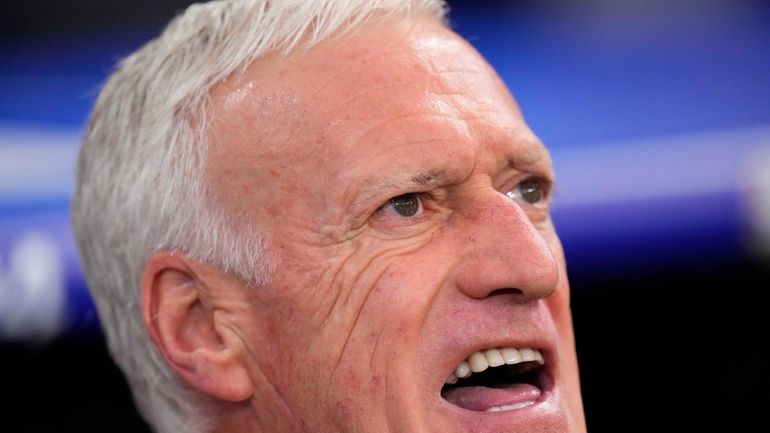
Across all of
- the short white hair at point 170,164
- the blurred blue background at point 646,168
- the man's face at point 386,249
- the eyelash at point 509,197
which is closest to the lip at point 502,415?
the man's face at point 386,249

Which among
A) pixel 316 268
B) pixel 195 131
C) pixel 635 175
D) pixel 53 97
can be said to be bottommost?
pixel 316 268

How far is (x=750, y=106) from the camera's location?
329 centimetres

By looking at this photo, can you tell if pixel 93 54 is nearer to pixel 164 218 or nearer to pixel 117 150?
pixel 117 150

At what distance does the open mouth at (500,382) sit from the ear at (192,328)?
1.27 feet

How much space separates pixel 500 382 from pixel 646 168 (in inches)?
55.5

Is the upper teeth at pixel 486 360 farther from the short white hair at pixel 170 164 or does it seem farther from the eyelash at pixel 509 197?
the short white hair at pixel 170 164

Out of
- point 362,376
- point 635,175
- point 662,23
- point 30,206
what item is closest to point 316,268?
point 362,376

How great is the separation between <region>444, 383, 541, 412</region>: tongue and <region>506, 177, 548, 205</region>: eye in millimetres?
368

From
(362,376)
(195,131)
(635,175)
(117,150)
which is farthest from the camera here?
(635,175)

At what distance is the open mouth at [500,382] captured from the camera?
1.83 meters

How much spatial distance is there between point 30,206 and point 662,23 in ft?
6.25

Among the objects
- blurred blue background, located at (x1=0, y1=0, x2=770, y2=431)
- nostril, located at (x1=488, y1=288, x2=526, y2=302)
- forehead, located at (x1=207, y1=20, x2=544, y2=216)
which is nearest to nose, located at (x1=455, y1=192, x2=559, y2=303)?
nostril, located at (x1=488, y1=288, x2=526, y2=302)

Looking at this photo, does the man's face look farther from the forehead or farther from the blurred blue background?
the blurred blue background

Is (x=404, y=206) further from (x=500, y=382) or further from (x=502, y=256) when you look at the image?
(x=500, y=382)
